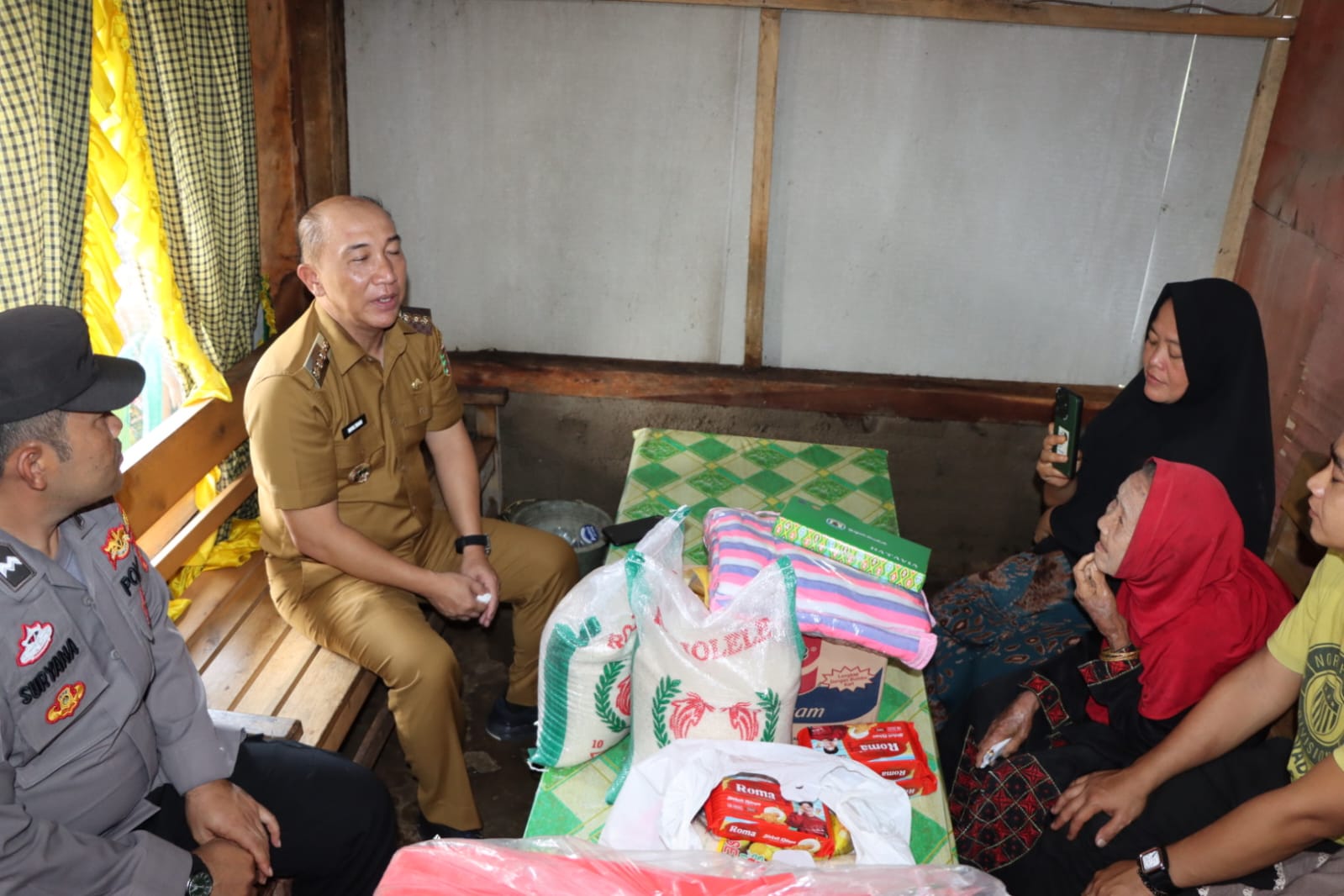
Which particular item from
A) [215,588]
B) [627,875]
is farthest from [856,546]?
[215,588]

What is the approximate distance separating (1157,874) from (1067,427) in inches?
49.5

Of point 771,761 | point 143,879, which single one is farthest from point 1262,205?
point 143,879

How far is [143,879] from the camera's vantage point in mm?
1851

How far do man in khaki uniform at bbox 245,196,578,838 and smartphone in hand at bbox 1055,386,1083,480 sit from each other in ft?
4.90

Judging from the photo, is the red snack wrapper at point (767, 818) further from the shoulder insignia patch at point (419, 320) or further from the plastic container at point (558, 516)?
the plastic container at point (558, 516)

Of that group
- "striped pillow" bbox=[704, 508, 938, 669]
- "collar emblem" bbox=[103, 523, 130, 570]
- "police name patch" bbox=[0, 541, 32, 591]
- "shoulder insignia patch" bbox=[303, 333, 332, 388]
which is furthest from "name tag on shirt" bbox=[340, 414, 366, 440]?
"striped pillow" bbox=[704, 508, 938, 669]

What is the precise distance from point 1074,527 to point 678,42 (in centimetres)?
215

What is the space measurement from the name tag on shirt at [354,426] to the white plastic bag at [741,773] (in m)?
1.36

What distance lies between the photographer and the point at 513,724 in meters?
3.19

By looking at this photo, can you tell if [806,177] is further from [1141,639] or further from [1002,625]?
[1141,639]

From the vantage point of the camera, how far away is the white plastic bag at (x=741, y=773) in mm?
1671

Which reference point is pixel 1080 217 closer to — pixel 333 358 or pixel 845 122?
pixel 845 122

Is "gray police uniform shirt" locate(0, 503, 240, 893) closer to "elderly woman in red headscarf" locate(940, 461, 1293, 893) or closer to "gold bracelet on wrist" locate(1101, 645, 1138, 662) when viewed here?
"elderly woman in red headscarf" locate(940, 461, 1293, 893)

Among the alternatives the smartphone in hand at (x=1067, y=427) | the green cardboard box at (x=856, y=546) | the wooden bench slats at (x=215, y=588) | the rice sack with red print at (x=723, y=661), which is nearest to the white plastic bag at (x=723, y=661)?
the rice sack with red print at (x=723, y=661)
